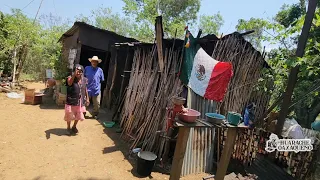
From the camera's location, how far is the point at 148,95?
5.30 metres

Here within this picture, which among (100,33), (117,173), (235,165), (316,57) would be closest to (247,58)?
(316,57)

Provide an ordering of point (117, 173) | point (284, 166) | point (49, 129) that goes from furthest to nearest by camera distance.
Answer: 1. point (49, 129)
2. point (284, 166)
3. point (117, 173)

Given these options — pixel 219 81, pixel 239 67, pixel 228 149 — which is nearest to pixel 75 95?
pixel 219 81

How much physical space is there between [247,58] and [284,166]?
261 centimetres

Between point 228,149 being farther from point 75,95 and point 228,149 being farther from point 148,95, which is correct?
point 75,95

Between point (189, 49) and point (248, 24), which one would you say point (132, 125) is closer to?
point (189, 49)

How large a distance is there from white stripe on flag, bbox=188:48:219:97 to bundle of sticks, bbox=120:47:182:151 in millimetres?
328

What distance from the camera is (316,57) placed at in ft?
10.3

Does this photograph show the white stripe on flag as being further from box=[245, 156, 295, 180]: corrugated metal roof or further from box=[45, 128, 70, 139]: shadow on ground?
box=[45, 128, 70, 139]: shadow on ground

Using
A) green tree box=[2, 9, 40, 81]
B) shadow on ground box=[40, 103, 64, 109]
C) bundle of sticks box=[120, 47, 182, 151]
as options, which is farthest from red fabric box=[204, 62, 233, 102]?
green tree box=[2, 9, 40, 81]

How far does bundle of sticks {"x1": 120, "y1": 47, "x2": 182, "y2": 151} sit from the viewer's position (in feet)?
15.6

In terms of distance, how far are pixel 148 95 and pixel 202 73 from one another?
1490mm

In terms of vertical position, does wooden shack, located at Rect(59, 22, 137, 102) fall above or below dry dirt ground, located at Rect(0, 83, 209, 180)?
Result: above

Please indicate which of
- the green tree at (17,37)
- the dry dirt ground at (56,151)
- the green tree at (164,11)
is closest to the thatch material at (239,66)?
the dry dirt ground at (56,151)
